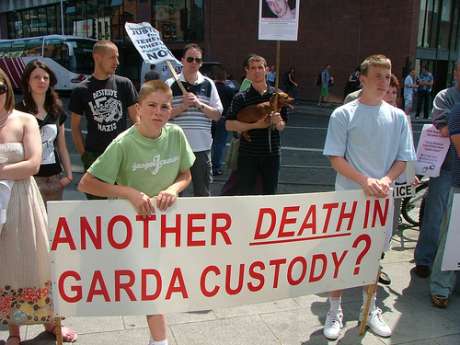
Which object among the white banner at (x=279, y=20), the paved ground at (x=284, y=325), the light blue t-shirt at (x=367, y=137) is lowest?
the paved ground at (x=284, y=325)

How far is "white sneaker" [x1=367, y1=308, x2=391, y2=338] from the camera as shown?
331cm

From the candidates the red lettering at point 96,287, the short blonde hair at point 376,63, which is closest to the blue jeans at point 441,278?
the short blonde hair at point 376,63

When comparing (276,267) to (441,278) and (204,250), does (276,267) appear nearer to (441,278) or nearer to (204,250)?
(204,250)

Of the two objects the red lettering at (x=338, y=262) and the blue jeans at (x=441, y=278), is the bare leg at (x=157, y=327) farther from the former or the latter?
the blue jeans at (x=441, y=278)

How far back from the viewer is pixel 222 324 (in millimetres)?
3395

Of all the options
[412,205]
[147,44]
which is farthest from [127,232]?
[412,205]

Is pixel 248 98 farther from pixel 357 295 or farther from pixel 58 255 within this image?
pixel 58 255

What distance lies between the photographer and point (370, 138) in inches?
125

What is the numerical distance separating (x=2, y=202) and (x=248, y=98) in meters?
2.20

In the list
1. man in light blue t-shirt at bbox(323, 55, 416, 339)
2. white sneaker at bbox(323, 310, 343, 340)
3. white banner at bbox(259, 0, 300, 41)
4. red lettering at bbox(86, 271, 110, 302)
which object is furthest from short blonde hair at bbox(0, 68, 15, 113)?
white sneaker at bbox(323, 310, 343, 340)

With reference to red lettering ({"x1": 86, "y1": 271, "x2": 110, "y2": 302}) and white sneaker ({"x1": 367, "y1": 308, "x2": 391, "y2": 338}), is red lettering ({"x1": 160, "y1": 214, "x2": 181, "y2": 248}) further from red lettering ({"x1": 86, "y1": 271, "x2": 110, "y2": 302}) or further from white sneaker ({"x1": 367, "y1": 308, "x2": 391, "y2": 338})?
white sneaker ({"x1": 367, "y1": 308, "x2": 391, "y2": 338})

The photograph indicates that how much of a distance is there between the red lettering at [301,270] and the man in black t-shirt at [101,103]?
1778mm

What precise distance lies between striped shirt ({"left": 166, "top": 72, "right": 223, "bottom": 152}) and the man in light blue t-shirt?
4.48ft

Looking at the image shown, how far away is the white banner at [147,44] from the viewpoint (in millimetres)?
4176
